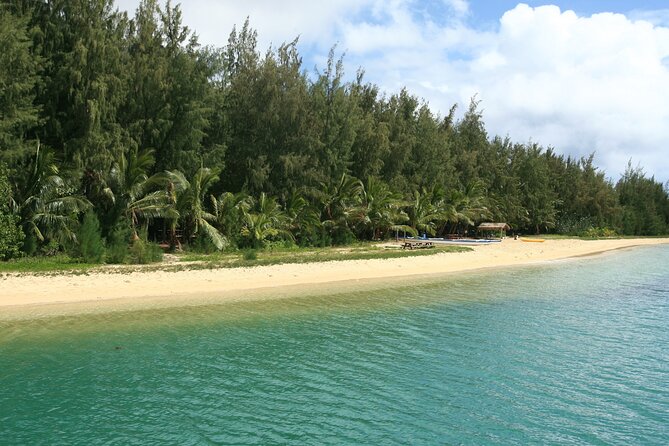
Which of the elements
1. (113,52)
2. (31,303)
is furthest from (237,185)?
(31,303)

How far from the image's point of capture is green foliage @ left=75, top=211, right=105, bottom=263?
23.7 meters

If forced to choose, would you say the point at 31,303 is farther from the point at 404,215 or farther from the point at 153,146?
the point at 404,215

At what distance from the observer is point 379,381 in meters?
→ 10.9

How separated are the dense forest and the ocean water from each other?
11007 millimetres

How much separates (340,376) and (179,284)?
11.8 metres

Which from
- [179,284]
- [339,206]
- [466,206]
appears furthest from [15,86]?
[466,206]

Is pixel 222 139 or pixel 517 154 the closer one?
pixel 222 139

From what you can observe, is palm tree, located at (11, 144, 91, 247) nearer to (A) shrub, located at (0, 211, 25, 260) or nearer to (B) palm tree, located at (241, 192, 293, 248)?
(A) shrub, located at (0, 211, 25, 260)

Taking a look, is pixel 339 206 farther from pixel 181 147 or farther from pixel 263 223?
pixel 181 147

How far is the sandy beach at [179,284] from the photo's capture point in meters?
17.7

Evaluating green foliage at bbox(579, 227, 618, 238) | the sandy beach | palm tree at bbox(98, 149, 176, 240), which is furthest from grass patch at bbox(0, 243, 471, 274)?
green foliage at bbox(579, 227, 618, 238)

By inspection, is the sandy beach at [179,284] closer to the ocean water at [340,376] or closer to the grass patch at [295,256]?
the grass patch at [295,256]

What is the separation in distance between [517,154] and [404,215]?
33.3m

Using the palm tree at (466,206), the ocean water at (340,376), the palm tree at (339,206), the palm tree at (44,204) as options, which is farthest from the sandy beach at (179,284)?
the palm tree at (466,206)
